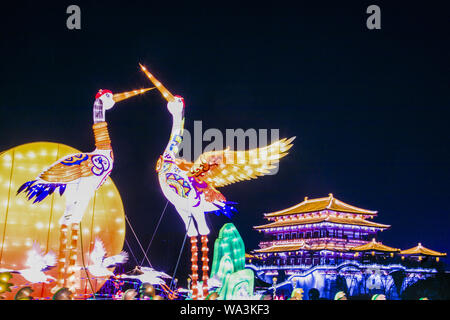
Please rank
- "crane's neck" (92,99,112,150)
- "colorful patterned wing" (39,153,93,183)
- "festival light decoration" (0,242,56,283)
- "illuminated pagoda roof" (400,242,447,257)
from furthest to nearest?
"illuminated pagoda roof" (400,242,447,257) → "festival light decoration" (0,242,56,283) → "crane's neck" (92,99,112,150) → "colorful patterned wing" (39,153,93,183)

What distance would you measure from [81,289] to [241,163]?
5446 mm

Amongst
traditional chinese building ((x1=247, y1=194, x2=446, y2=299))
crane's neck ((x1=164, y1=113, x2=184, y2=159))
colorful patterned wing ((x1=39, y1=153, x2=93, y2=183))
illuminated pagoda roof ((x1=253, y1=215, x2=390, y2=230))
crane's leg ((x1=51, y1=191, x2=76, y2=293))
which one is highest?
crane's neck ((x1=164, y1=113, x2=184, y2=159))

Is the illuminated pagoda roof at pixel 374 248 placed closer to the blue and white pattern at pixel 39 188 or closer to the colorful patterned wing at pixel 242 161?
the colorful patterned wing at pixel 242 161

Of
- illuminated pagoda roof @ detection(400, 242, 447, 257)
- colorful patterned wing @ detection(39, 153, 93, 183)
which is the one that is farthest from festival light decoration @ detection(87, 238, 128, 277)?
illuminated pagoda roof @ detection(400, 242, 447, 257)

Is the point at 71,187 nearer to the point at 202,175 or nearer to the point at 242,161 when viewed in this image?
the point at 202,175

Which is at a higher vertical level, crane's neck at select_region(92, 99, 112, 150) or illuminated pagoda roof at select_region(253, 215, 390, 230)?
crane's neck at select_region(92, 99, 112, 150)

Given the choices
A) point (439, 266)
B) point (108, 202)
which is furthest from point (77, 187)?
point (439, 266)

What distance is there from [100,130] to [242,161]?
279 centimetres

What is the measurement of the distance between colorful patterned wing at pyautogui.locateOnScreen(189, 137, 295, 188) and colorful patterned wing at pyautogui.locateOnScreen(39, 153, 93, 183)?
1.95 m

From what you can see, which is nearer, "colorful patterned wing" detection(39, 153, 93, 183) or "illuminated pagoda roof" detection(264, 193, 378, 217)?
"colorful patterned wing" detection(39, 153, 93, 183)

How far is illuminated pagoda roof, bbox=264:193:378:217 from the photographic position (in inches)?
944

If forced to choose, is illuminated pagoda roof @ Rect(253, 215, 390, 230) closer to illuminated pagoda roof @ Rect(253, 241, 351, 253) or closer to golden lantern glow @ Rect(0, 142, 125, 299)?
illuminated pagoda roof @ Rect(253, 241, 351, 253)

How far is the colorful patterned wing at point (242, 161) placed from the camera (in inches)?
381
